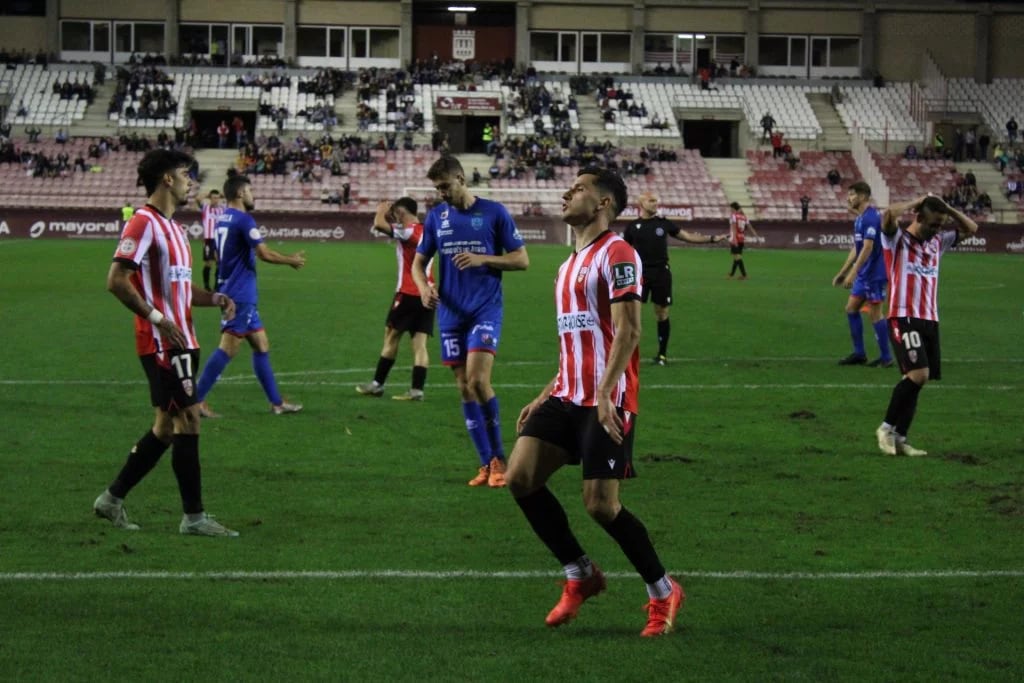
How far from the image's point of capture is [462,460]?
11.6 m

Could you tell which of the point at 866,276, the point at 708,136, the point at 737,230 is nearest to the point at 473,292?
the point at 866,276

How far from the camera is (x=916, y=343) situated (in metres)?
12.0

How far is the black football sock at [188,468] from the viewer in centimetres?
868

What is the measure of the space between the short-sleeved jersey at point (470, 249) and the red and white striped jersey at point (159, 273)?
265cm

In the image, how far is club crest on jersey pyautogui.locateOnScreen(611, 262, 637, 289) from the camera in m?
6.74

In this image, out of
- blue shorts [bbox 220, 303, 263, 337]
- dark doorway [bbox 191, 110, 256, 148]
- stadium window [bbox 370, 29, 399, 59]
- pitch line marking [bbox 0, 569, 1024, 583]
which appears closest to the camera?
pitch line marking [bbox 0, 569, 1024, 583]

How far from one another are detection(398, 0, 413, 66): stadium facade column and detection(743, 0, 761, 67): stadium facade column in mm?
16954

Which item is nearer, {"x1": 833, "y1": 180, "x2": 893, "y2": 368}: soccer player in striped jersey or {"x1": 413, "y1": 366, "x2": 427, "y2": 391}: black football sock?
{"x1": 413, "y1": 366, "x2": 427, "y2": 391}: black football sock

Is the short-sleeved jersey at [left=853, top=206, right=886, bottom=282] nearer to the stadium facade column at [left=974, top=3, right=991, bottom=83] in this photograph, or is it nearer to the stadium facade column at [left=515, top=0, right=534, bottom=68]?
the stadium facade column at [left=515, top=0, right=534, bottom=68]

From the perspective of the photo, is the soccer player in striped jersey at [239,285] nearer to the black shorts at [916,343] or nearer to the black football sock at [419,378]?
the black football sock at [419,378]

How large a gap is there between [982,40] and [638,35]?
670 inches

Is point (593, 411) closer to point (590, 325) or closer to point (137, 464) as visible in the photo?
point (590, 325)

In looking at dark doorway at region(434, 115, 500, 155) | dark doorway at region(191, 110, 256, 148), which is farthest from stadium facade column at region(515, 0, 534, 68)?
dark doorway at region(191, 110, 256, 148)

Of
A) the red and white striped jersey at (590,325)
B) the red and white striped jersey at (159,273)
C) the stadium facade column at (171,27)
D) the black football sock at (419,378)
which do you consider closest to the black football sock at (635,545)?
the red and white striped jersey at (590,325)
